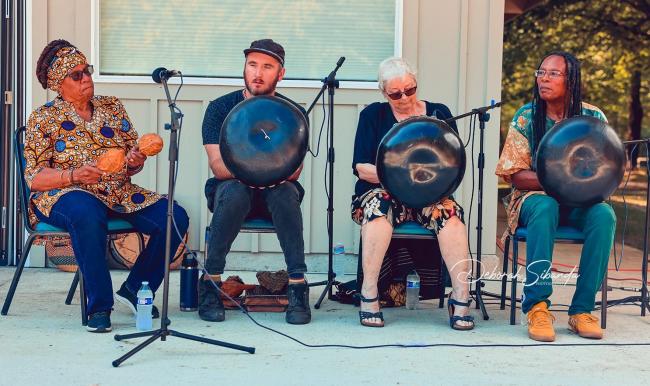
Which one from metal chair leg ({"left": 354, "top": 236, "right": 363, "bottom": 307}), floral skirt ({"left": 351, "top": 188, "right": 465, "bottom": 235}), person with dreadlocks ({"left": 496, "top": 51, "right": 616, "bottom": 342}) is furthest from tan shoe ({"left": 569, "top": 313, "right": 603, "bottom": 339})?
metal chair leg ({"left": 354, "top": 236, "right": 363, "bottom": 307})

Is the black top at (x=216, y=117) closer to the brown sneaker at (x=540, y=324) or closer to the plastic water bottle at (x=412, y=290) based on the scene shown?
the plastic water bottle at (x=412, y=290)

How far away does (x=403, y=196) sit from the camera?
153 inches

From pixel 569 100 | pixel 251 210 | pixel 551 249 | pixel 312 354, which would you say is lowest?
pixel 312 354

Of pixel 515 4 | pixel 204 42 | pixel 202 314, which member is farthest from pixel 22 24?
pixel 515 4

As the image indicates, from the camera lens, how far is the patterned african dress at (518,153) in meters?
4.04

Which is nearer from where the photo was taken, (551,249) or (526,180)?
(551,249)

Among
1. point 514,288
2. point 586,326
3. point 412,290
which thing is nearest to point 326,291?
point 412,290

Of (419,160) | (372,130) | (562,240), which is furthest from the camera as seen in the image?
(372,130)

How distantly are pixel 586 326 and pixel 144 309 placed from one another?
182 cm

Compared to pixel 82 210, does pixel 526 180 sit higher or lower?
higher

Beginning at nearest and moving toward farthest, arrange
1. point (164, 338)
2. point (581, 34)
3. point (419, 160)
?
1. point (164, 338)
2. point (419, 160)
3. point (581, 34)

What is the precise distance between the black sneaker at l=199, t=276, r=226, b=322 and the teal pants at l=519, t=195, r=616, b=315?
131cm

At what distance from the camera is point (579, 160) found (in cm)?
378

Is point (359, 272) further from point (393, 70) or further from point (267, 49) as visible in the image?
point (267, 49)
